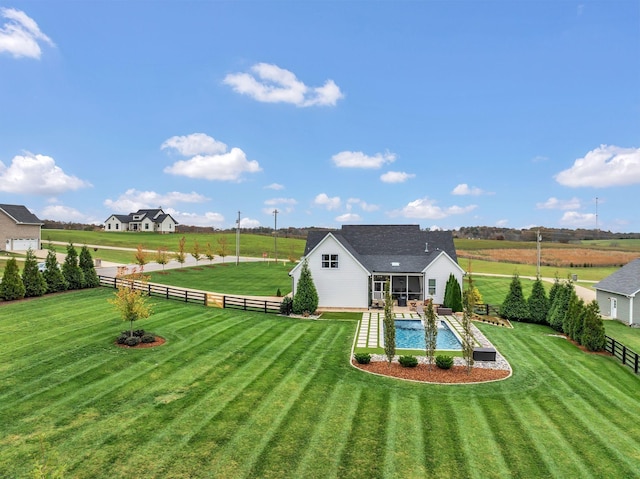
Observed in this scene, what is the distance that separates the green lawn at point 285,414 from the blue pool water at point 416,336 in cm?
301

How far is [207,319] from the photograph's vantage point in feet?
76.4

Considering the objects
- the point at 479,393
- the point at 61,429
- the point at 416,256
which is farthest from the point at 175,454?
the point at 416,256

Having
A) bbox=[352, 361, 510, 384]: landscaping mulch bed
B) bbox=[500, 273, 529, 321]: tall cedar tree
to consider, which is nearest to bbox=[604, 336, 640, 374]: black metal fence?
bbox=[352, 361, 510, 384]: landscaping mulch bed

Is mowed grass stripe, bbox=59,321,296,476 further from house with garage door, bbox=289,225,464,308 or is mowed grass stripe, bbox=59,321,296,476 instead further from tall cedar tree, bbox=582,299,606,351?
tall cedar tree, bbox=582,299,606,351

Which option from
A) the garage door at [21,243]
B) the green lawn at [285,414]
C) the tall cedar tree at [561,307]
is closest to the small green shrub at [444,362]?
the green lawn at [285,414]

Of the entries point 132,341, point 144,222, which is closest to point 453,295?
point 132,341

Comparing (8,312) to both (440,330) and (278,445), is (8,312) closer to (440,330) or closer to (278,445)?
(278,445)

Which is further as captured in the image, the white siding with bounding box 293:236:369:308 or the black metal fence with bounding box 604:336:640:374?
the white siding with bounding box 293:236:369:308

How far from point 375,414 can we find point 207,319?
1430cm

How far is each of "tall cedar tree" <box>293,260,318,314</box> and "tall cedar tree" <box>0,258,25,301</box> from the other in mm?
17966

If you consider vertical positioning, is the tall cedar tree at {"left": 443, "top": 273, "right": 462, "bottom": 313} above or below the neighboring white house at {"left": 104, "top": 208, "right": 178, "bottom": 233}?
below

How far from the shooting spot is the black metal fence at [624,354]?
1680 centimetres

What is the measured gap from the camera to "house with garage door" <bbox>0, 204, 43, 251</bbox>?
182ft

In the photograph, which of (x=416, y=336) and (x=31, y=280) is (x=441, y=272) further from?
(x=31, y=280)
